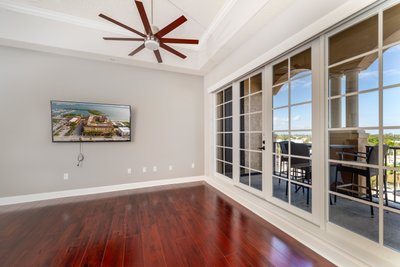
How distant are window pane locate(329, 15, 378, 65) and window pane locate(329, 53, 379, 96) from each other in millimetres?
94

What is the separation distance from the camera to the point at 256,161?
9.90ft

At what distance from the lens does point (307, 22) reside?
74.8 inches

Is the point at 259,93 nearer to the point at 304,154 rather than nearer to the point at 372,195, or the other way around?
the point at 304,154

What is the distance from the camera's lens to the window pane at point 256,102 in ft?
9.47

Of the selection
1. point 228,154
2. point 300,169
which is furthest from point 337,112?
point 228,154

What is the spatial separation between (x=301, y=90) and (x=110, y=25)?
3833 mm

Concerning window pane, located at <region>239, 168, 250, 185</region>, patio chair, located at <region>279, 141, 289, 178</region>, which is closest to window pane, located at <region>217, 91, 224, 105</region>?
window pane, located at <region>239, 168, 250, 185</region>

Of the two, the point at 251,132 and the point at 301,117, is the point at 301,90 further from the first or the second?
the point at 251,132

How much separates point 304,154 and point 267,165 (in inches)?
23.5

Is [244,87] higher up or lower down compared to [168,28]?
lower down

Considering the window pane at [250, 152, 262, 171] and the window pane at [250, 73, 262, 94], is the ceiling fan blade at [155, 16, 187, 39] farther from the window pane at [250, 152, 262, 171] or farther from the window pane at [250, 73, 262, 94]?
the window pane at [250, 152, 262, 171]

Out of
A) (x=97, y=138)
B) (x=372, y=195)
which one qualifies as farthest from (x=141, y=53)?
(x=372, y=195)

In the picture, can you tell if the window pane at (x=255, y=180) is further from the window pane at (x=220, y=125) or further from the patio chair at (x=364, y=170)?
the window pane at (x=220, y=125)

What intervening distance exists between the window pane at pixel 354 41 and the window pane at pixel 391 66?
131 mm
